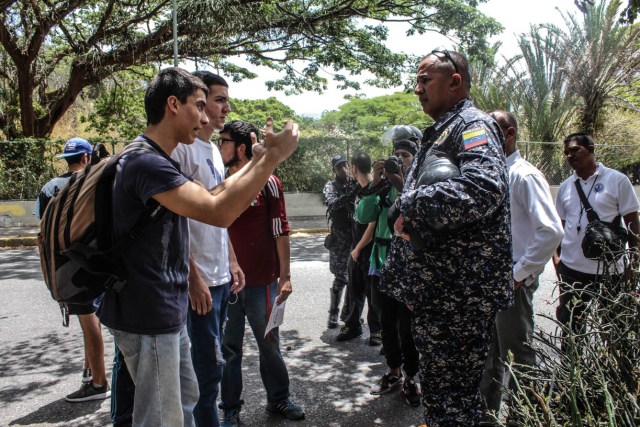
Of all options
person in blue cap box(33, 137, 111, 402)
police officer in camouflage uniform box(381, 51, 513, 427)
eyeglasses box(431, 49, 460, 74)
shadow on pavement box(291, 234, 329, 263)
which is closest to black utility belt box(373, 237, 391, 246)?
police officer in camouflage uniform box(381, 51, 513, 427)

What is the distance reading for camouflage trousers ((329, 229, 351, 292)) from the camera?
536 cm

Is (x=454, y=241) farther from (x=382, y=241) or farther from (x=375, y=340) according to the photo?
(x=375, y=340)

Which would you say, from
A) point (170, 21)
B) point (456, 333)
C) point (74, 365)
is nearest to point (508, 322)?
point (456, 333)

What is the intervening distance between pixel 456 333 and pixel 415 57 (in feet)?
41.9

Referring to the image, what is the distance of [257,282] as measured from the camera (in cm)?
336

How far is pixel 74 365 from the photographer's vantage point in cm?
436

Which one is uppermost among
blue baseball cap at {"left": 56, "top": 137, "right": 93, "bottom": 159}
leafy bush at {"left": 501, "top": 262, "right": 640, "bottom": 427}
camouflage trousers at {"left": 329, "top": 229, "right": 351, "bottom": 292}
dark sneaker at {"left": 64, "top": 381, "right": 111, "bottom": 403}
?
blue baseball cap at {"left": 56, "top": 137, "right": 93, "bottom": 159}

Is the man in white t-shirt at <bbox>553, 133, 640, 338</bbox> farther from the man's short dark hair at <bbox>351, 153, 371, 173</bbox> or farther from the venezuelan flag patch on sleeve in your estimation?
the venezuelan flag patch on sleeve

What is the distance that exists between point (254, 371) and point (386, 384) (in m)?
1.07

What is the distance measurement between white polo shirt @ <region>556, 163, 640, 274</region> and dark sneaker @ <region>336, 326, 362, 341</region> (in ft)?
6.47

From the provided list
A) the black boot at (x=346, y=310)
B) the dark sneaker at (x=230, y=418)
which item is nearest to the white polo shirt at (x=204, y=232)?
the dark sneaker at (x=230, y=418)

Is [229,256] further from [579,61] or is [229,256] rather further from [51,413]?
[579,61]

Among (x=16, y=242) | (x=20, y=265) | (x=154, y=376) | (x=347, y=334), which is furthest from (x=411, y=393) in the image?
(x=16, y=242)

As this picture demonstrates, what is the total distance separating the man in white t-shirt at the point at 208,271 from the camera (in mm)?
2723
